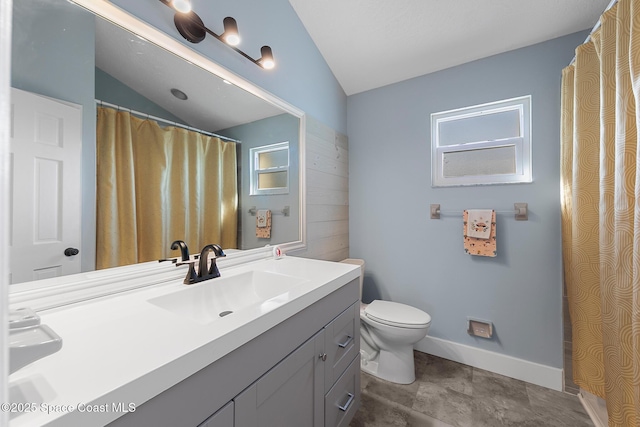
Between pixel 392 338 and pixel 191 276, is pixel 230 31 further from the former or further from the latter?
pixel 392 338

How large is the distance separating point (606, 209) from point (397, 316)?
1154mm

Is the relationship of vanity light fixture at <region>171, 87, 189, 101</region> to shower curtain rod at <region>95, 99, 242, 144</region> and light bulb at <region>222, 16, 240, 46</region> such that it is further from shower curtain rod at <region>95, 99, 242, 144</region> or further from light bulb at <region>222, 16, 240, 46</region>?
light bulb at <region>222, 16, 240, 46</region>

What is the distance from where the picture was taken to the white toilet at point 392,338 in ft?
5.22

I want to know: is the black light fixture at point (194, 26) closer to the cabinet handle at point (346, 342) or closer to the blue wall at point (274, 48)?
the blue wall at point (274, 48)

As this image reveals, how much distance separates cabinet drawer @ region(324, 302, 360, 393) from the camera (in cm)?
105

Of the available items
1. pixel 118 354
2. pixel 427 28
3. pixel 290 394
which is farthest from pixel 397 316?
pixel 427 28

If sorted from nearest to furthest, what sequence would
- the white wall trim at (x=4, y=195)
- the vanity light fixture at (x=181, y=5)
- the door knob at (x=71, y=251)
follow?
the white wall trim at (x=4, y=195)
the door knob at (x=71, y=251)
the vanity light fixture at (x=181, y=5)

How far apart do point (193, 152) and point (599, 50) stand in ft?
6.41

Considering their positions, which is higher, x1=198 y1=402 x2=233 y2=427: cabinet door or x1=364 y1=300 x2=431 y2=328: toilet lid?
x1=198 y1=402 x2=233 y2=427: cabinet door

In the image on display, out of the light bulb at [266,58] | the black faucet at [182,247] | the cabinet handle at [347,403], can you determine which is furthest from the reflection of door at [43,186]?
the cabinet handle at [347,403]

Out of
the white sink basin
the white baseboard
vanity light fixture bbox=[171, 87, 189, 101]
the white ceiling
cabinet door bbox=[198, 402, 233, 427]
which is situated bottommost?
the white baseboard

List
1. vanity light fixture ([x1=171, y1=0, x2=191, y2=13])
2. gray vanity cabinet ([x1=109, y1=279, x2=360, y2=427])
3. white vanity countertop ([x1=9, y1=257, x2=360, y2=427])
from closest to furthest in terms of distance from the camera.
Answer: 1. white vanity countertop ([x1=9, y1=257, x2=360, y2=427])
2. gray vanity cabinet ([x1=109, y1=279, x2=360, y2=427])
3. vanity light fixture ([x1=171, y1=0, x2=191, y2=13])

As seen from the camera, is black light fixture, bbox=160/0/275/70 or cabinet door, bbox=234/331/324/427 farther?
black light fixture, bbox=160/0/275/70

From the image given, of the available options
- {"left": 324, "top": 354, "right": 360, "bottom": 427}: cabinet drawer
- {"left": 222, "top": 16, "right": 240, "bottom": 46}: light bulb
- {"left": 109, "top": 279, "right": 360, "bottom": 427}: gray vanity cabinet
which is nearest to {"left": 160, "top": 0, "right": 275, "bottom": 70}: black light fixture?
{"left": 222, "top": 16, "right": 240, "bottom": 46}: light bulb
